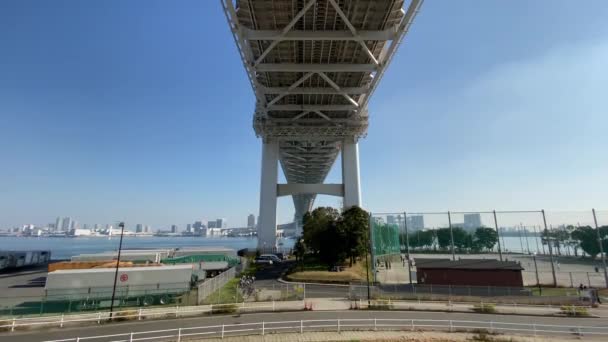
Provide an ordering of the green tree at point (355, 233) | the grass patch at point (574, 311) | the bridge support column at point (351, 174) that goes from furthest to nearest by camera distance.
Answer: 1. the bridge support column at point (351, 174)
2. the green tree at point (355, 233)
3. the grass patch at point (574, 311)

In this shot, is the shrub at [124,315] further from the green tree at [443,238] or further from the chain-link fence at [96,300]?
the green tree at [443,238]

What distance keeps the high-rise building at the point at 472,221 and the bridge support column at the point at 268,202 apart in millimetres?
31100

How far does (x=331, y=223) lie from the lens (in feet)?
139

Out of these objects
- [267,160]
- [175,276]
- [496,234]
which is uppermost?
[267,160]

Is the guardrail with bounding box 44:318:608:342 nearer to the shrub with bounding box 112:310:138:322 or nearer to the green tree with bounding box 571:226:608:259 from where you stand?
the shrub with bounding box 112:310:138:322

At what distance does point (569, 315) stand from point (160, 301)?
31.7m

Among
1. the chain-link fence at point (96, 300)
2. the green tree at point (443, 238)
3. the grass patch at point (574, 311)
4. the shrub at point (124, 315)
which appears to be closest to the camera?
the shrub at point (124, 315)

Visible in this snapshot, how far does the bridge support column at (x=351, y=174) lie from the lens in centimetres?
5472

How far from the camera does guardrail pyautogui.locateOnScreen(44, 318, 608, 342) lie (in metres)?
15.7

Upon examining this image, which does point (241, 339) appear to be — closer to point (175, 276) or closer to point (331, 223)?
point (175, 276)

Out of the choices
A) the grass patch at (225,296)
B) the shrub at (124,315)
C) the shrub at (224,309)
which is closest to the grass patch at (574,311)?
the shrub at (224,309)

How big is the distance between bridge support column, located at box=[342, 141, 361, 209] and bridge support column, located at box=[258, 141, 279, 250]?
13464 mm

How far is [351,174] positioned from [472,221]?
21.7 metres

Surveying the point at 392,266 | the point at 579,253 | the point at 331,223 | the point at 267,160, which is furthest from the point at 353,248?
the point at 579,253
